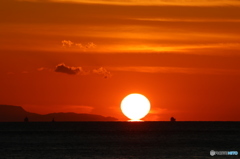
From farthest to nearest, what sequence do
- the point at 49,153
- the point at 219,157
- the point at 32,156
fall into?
1. the point at 49,153
2. the point at 32,156
3. the point at 219,157

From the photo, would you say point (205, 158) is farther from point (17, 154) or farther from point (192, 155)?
point (17, 154)

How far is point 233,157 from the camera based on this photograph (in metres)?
116

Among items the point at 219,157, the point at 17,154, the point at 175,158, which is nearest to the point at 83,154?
the point at 17,154

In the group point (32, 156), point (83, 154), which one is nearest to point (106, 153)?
point (83, 154)

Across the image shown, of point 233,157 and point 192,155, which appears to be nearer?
point 233,157

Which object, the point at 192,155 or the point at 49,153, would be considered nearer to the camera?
the point at 192,155

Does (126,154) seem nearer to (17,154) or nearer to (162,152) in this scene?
(162,152)

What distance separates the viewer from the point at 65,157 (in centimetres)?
12256

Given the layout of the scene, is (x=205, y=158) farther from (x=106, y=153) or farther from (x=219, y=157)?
(x=106, y=153)

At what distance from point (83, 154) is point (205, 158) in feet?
90.3

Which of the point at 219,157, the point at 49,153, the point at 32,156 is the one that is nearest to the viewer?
the point at 219,157

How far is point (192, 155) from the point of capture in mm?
A: 124688

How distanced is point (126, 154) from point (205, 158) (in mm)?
19437

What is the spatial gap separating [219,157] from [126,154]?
71.6ft
